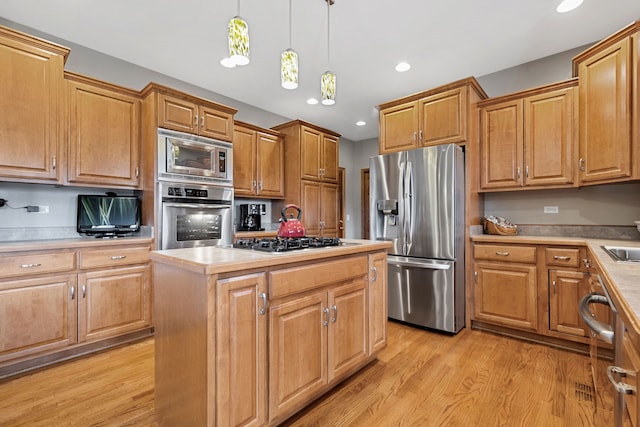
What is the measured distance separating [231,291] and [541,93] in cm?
326

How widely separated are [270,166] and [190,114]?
4.55 feet

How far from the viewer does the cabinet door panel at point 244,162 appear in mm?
3914

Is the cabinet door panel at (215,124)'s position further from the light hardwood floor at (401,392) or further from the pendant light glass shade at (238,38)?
the light hardwood floor at (401,392)

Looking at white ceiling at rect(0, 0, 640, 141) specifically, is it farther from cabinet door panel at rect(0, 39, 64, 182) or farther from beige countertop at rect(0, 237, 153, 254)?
beige countertop at rect(0, 237, 153, 254)

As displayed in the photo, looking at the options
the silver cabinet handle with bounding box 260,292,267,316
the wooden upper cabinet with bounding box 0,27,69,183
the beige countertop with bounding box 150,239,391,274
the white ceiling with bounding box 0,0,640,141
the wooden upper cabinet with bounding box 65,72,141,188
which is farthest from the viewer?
the wooden upper cabinet with bounding box 65,72,141,188

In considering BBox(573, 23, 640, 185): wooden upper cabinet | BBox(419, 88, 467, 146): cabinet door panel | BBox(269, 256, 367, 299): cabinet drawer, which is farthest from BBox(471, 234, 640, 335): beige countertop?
BBox(419, 88, 467, 146): cabinet door panel

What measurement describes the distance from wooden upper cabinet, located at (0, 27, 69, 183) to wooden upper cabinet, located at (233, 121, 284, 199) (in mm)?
1770

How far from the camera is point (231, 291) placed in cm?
128

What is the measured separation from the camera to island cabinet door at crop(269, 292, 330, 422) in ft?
4.78

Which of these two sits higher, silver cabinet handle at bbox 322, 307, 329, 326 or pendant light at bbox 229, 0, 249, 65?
pendant light at bbox 229, 0, 249, 65

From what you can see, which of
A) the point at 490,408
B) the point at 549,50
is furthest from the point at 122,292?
the point at 549,50

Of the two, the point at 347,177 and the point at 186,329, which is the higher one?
the point at 347,177

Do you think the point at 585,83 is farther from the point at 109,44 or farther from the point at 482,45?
the point at 109,44

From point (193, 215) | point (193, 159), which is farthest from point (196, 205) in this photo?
point (193, 159)
